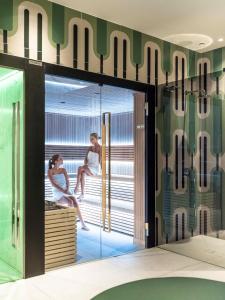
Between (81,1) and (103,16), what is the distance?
43 centimetres

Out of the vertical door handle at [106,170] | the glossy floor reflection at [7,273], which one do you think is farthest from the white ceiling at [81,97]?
the glossy floor reflection at [7,273]

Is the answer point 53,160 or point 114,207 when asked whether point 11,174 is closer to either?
point 53,160

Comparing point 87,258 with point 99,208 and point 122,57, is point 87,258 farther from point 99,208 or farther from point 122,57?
point 122,57

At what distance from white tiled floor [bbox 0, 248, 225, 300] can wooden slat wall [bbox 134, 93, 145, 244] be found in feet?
1.12

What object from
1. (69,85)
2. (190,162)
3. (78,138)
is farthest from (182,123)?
(69,85)

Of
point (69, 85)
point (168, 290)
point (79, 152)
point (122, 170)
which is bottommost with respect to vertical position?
point (168, 290)

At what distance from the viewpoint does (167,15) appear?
3.57 m

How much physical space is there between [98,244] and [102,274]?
591 mm

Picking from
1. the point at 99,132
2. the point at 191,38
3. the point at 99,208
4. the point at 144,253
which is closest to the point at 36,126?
the point at 99,132

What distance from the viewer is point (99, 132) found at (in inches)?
151

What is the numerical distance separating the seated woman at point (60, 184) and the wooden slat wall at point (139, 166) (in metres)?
0.95

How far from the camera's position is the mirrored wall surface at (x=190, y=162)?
4.28 meters

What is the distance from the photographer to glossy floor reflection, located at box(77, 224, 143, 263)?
3.70 m

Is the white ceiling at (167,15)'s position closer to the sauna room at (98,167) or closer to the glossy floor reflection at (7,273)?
the sauna room at (98,167)
